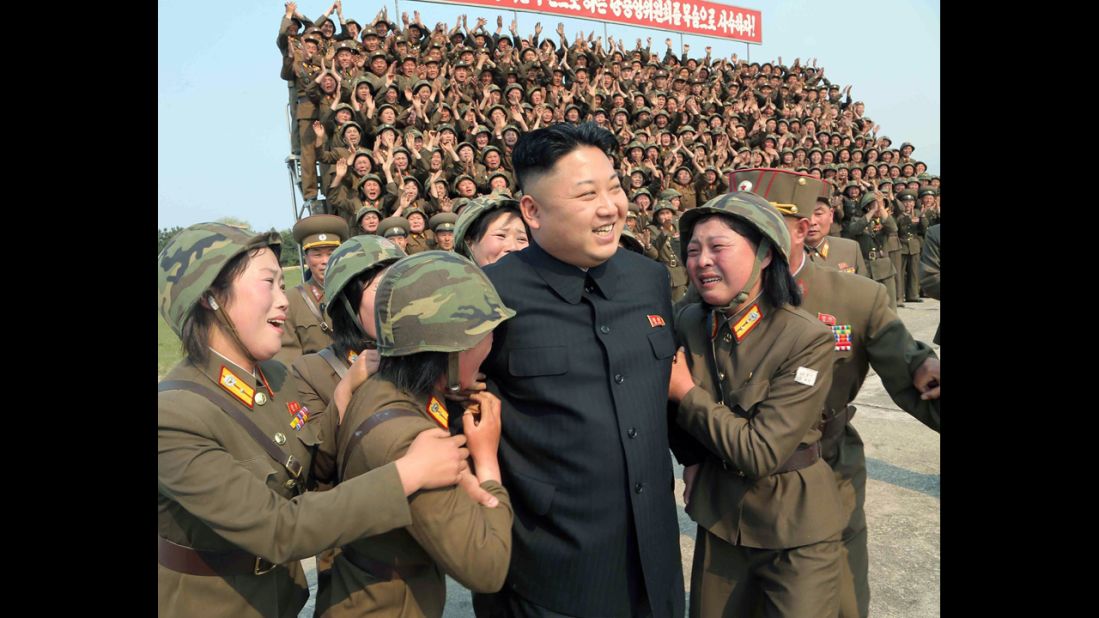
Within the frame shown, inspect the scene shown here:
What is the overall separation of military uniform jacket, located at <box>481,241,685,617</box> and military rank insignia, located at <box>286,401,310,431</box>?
0.56m

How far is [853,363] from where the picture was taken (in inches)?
106

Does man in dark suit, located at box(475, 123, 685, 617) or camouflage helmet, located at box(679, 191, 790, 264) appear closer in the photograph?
man in dark suit, located at box(475, 123, 685, 617)

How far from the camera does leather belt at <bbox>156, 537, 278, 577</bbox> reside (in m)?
1.63

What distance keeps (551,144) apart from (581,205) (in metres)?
0.20

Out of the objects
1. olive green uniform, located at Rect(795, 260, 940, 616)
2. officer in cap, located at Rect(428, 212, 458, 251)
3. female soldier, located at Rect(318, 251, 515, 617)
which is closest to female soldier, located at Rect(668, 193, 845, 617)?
olive green uniform, located at Rect(795, 260, 940, 616)

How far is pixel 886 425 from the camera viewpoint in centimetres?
587

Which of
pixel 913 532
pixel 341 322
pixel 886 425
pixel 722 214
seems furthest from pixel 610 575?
pixel 886 425

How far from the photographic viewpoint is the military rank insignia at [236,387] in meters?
1.69

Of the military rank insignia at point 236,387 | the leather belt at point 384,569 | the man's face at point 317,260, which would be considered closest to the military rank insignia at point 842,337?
the leather belt at point 384,569

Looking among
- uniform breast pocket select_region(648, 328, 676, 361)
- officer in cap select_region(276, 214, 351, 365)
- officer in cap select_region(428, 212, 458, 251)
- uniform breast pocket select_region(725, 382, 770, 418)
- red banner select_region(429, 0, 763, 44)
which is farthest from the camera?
red banner select_region(429, 0, 763, 44)

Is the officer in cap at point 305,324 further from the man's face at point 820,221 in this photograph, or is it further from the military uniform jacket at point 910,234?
the military uniform jacket at point 910,234

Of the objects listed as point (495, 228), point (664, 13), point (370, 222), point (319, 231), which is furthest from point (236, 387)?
point (664, 13)

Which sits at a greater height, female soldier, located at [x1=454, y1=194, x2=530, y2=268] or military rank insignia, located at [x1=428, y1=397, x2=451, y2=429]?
female soldier, located at [x1=454, y1=194, x2=530, y2=268]

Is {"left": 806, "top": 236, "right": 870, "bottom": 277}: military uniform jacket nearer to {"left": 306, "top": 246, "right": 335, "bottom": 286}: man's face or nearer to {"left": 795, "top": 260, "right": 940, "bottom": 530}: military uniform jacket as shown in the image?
{"left": 795, "top": 260, "right": 940, "bottom": 530}: military uniform jacket
